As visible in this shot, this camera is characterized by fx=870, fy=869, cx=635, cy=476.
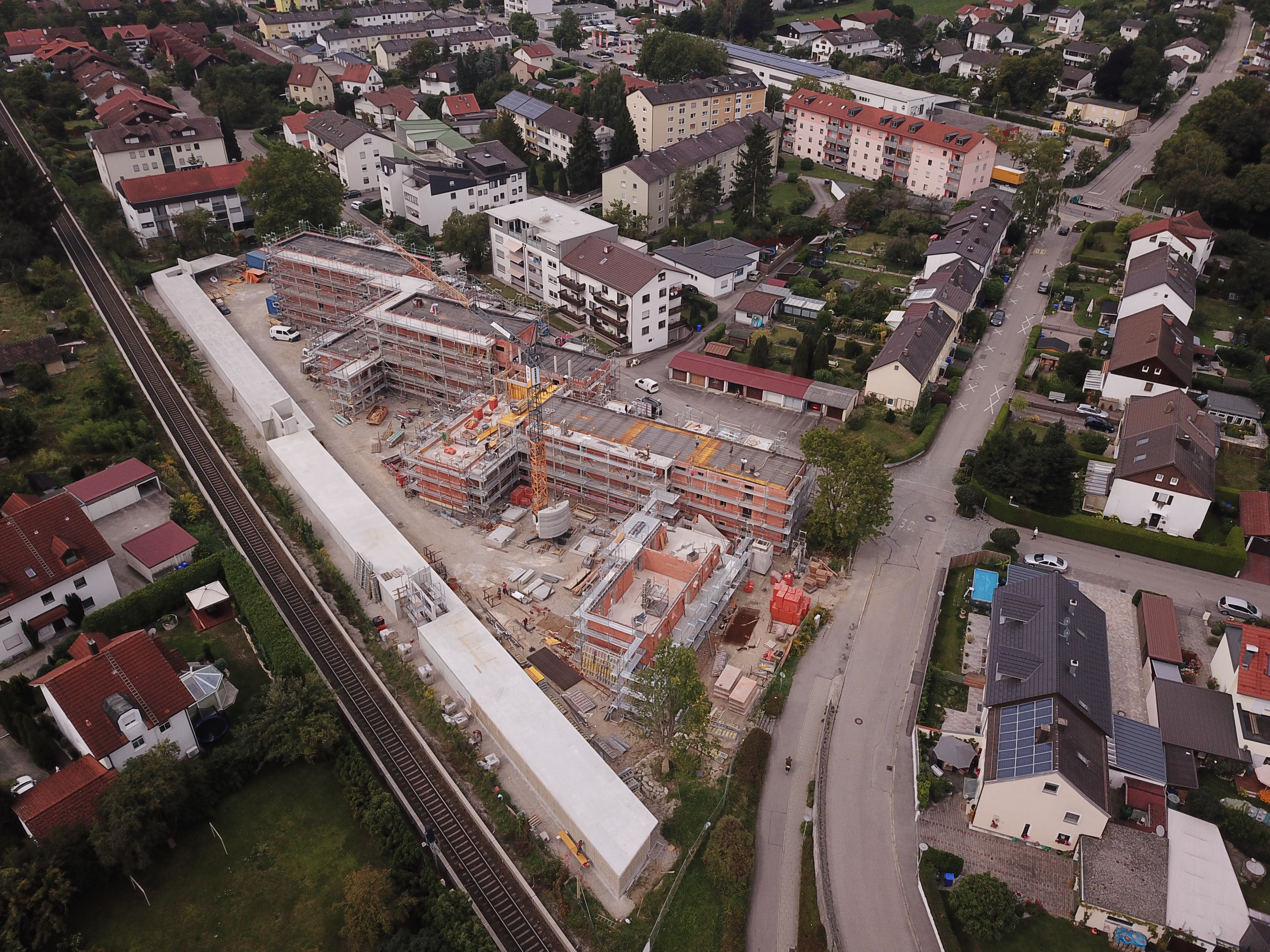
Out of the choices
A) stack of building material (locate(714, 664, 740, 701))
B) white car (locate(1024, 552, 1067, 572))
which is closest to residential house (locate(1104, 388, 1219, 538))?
white car (locate(1024, 552, 1067, 572))

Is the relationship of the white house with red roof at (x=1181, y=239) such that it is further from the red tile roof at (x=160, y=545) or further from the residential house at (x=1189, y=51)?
the red tile roof at (x=160, y=545)

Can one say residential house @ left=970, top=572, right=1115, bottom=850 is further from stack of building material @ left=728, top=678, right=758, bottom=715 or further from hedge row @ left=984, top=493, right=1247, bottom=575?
hedge row @ left=984, top=493, right=1247, bottom=575

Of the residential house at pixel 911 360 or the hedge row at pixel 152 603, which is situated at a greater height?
the residential house at pixel 911 360

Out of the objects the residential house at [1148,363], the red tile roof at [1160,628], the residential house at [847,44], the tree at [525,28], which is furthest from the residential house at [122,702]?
the tree at [525,28]

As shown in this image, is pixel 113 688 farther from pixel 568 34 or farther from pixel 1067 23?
pixel 1067 23

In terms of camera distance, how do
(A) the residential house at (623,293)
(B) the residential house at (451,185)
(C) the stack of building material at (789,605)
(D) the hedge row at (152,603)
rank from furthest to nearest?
(B) the residential house at (451,185), (A) the residential house at (623,293), (C) the stack of building material at (789,605), (D) the hedge row at (152,603)

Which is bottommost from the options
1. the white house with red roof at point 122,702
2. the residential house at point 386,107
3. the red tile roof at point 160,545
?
the red tile roof at point 160,545
